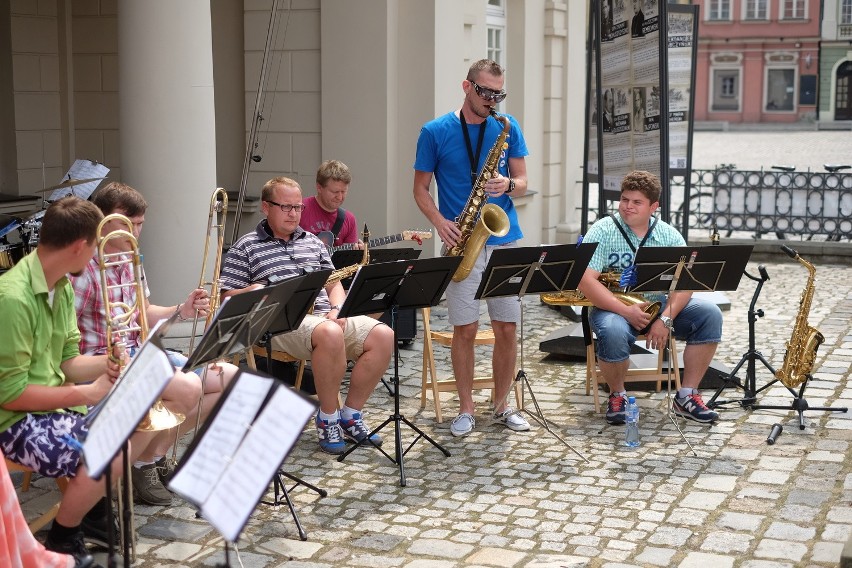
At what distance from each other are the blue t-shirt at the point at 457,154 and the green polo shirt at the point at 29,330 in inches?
107

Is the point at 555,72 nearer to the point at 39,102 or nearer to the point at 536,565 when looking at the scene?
the point at 39,102

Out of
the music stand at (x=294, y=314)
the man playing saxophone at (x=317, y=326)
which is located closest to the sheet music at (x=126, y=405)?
the music stand at (x=294, y=314)

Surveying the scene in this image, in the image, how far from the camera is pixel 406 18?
1048 centimetres

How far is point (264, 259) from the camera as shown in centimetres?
635

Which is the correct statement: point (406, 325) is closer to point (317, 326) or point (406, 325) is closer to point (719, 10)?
point (317, 326)

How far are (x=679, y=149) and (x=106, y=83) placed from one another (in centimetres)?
537

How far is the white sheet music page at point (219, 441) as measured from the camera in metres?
3.27

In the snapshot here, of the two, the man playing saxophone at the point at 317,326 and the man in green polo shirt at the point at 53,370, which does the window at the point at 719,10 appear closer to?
the man playing saxophone at the point at 317,326

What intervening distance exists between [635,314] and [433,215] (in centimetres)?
131

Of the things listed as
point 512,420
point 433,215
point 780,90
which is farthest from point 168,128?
point 780,90

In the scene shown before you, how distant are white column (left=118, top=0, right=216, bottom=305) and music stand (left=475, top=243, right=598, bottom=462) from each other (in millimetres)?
2457

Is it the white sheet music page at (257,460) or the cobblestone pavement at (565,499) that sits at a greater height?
the white sheet music page at (257,460)

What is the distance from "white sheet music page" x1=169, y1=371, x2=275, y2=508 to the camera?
3266 millimetres

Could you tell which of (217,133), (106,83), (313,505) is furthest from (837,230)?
(313,505)
